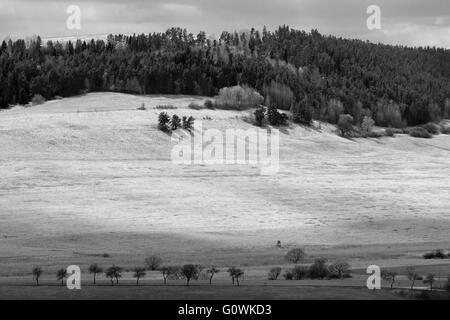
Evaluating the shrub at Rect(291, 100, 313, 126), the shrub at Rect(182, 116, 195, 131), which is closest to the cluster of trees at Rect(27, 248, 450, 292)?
the shrub at Rect(182, 116, 195, 131)

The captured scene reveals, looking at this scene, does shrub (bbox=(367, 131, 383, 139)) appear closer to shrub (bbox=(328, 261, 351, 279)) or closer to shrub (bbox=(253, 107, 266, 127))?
shrub (bbox=(253, 107, 266, 127))

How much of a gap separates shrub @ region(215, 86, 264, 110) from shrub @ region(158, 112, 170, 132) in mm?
23948

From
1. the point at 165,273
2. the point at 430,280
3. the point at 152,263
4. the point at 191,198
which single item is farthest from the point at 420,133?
the point at 430,280

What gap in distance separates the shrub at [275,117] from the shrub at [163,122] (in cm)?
2278

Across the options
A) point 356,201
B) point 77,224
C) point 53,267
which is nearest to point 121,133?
point 356,201

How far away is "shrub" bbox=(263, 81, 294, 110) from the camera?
578 ft

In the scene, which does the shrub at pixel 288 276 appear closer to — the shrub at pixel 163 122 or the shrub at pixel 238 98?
the shrub at pixel 163 122

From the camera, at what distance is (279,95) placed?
586ft

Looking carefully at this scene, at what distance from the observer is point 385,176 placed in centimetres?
12319

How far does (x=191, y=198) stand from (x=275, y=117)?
214 ft

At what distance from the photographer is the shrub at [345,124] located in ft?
552

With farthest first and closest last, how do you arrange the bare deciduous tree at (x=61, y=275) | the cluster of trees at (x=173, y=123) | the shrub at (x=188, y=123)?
the shrub at (x=188, y=123) → the cluster of trees at (x=173, y=123) → the bare deciduous tree at (x=61, y=275)

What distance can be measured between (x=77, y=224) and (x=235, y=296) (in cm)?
3505

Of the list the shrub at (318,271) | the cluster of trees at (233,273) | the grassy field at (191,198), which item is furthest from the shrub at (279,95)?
the shrub at (318,271)
